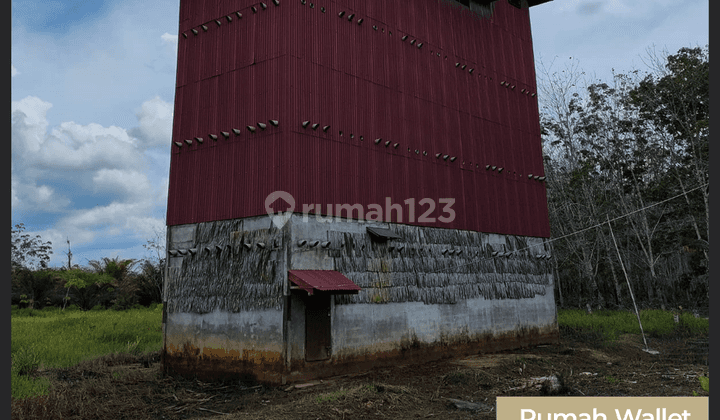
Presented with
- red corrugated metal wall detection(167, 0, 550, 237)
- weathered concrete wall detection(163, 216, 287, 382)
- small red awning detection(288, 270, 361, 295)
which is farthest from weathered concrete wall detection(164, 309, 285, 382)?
red corrugated metal wall detection(167, 0, 550, 237)

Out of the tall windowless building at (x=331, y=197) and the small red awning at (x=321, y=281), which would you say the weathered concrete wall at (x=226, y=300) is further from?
the small red awning at (x=321, y=281)

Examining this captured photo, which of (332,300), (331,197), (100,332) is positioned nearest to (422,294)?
(332,300)

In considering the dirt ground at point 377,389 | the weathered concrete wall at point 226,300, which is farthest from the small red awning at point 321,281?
the dirt ground at point 377,389

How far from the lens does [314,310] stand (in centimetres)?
1275

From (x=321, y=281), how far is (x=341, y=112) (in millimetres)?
4863

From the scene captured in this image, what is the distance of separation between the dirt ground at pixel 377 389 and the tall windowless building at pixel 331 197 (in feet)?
2.35

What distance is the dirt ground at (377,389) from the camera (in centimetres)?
1011

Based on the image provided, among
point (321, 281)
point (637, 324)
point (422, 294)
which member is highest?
point (321, 281)

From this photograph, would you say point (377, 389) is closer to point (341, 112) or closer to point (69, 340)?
point (341, 112)

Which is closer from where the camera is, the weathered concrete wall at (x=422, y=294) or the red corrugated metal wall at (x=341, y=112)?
the weathered concrete wall at (x=422, y=294)

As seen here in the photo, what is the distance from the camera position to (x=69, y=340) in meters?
20.1

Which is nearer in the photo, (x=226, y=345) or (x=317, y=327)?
(x=317, y=327)

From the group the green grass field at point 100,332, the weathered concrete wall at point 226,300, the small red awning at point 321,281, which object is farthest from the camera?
the green grass field at point 100,332

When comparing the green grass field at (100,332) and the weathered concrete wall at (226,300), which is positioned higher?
the weathered concrete wall at (226,300)
